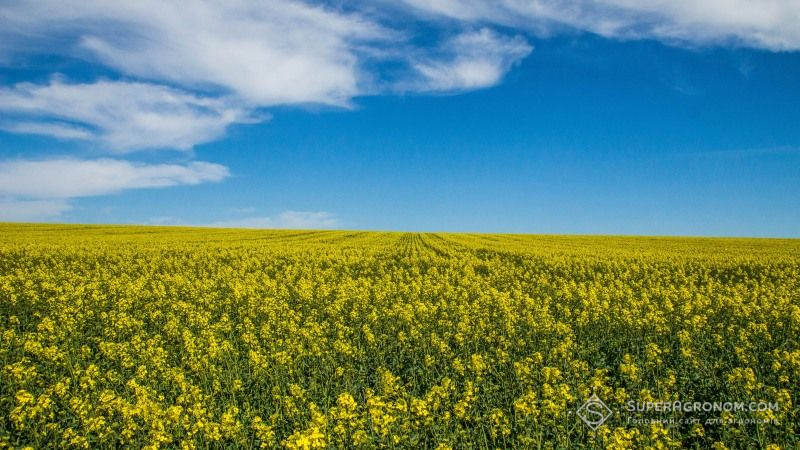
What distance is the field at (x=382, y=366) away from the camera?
7.21 meters

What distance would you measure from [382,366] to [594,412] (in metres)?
4.40

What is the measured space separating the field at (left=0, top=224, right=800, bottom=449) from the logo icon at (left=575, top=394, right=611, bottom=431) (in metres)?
0.05

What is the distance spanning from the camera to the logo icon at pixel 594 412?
7.89 m

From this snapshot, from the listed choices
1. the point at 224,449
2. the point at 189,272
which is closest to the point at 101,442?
the point at 224,449

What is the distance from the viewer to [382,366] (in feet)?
34.8

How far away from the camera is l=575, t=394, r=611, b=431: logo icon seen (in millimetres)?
7893

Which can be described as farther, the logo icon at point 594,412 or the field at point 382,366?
the logo icon at point 594,412

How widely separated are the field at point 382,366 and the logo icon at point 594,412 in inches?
2.0

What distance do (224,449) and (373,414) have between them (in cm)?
245

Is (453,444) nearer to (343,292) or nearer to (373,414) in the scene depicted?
(373,414)

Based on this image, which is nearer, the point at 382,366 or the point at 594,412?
the point at 594,412

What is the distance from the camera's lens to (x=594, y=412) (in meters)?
8.08

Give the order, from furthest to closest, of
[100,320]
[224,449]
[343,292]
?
[343,292]
[100,320]
[224,449]

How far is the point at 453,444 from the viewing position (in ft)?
24.1
